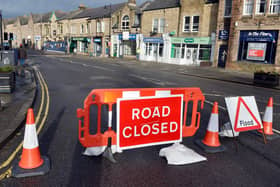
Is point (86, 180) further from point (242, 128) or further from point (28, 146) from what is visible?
point (242, 128)

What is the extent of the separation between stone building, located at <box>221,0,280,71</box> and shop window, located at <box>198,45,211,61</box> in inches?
155

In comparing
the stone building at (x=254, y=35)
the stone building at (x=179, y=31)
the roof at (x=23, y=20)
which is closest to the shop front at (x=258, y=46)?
the stone building at (x=254, y=35)

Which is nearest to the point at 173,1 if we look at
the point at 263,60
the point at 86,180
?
the point at 263,60

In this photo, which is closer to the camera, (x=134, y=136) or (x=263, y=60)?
(x=134, y=136)

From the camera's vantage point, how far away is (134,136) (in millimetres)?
4285

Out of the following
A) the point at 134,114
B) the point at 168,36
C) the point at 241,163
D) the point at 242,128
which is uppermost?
the point at 168,36

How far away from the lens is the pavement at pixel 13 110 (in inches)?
206

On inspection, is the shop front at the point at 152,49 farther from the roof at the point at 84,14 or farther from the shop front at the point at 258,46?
the roof at the point at 84,14

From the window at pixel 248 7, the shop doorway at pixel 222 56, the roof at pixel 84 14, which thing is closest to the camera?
the window at pixel 248 7

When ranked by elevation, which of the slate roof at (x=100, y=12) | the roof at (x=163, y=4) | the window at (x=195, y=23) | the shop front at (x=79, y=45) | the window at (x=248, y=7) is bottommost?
the shop front at (x=79, y=45)

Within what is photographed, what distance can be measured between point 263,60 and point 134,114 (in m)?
21.1

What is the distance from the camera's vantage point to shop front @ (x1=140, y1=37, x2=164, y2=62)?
1323 inches

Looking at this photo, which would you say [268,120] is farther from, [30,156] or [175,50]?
[175,50]

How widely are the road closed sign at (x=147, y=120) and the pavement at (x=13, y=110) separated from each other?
2.55 meters
